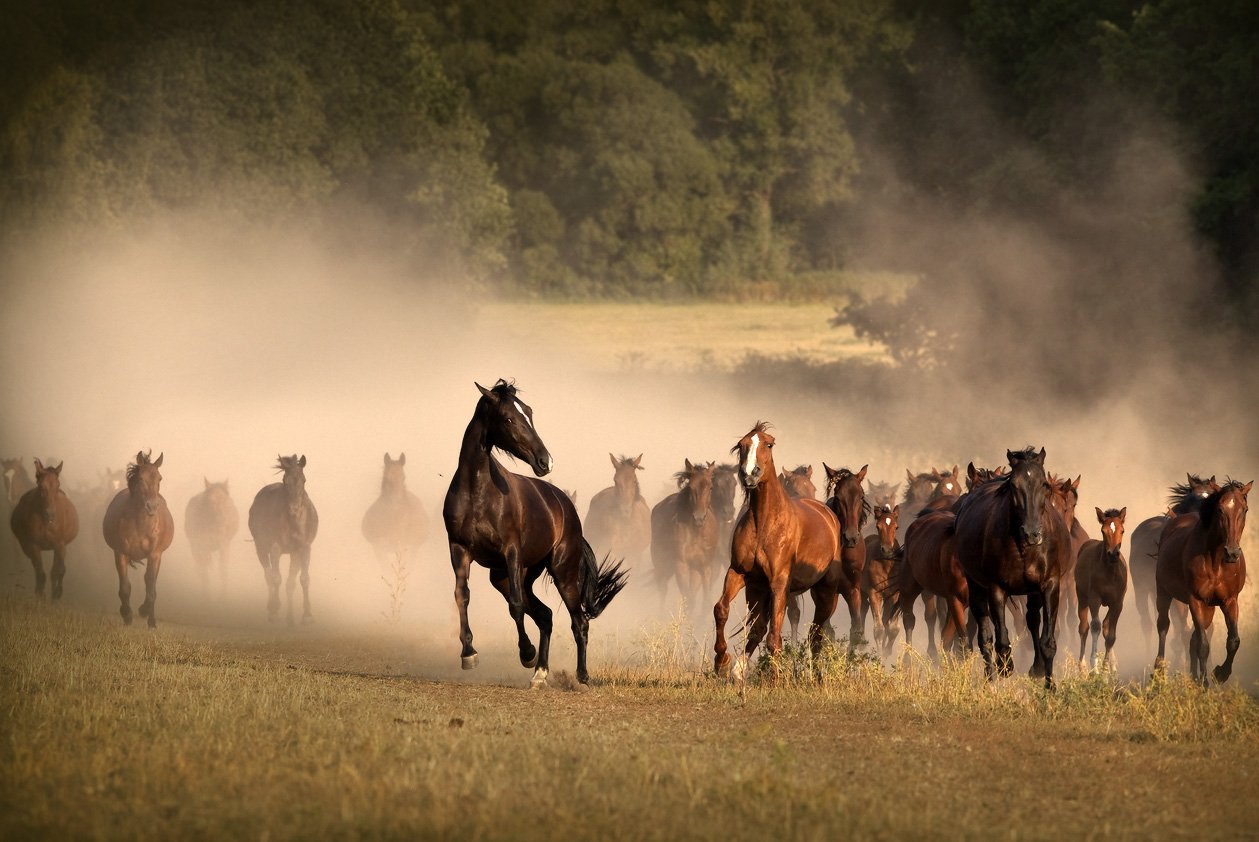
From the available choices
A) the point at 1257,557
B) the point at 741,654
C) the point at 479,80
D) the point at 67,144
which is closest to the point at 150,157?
the point at 67,144

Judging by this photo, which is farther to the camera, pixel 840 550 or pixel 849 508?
pixel 849 508

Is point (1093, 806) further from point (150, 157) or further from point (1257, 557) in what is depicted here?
point (150, 157)

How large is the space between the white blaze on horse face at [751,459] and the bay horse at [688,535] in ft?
28.6

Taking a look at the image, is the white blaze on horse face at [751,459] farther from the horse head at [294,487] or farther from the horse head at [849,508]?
the horse head at [294,487]

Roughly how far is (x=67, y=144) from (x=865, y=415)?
25.5 m

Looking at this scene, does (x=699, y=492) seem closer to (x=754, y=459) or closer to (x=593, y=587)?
(x=593, y=587)

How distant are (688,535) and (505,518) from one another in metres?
9.85

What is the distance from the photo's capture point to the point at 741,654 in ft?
50.0

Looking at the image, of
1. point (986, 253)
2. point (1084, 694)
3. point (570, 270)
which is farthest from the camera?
point (570, 270)

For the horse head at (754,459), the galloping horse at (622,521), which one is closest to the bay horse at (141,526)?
the galloping horse at (622,521)

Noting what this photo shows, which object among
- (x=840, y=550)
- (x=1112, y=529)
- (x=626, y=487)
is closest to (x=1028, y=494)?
(x=840, y=550)

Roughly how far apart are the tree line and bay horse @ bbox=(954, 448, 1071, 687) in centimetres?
2076

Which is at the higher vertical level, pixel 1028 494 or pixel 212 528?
pixel 212 528

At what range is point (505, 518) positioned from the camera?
1517cm
